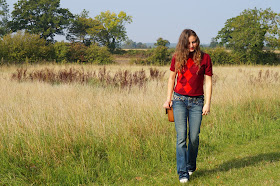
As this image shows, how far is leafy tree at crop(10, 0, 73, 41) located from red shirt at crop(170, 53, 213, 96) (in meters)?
47.4

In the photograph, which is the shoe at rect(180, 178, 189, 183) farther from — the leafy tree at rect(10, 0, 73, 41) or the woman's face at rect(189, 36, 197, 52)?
the leafy tree at rect(10, 0, 73, 41)

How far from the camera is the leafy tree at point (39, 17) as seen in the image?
162 feet

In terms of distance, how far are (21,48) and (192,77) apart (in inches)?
995

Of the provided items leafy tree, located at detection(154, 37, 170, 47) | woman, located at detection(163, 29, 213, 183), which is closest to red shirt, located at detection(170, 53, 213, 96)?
woman, located at detection(163, 29, 213, 183)

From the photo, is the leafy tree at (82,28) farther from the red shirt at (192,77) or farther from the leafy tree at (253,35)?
the red shirt at (192,77)

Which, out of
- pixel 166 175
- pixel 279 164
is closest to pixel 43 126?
pixel 166 175

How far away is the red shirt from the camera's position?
14.1ft

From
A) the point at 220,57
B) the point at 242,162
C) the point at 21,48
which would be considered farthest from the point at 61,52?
the point at 242,162

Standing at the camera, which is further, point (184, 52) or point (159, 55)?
point (159, 55)

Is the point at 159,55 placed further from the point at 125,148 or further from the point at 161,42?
the point at 125,148

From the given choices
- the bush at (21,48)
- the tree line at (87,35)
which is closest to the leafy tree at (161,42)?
the tree line at (87,35)

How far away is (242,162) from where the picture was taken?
5.53 metres

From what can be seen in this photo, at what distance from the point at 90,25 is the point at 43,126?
5775cm

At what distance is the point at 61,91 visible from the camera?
1020cm
